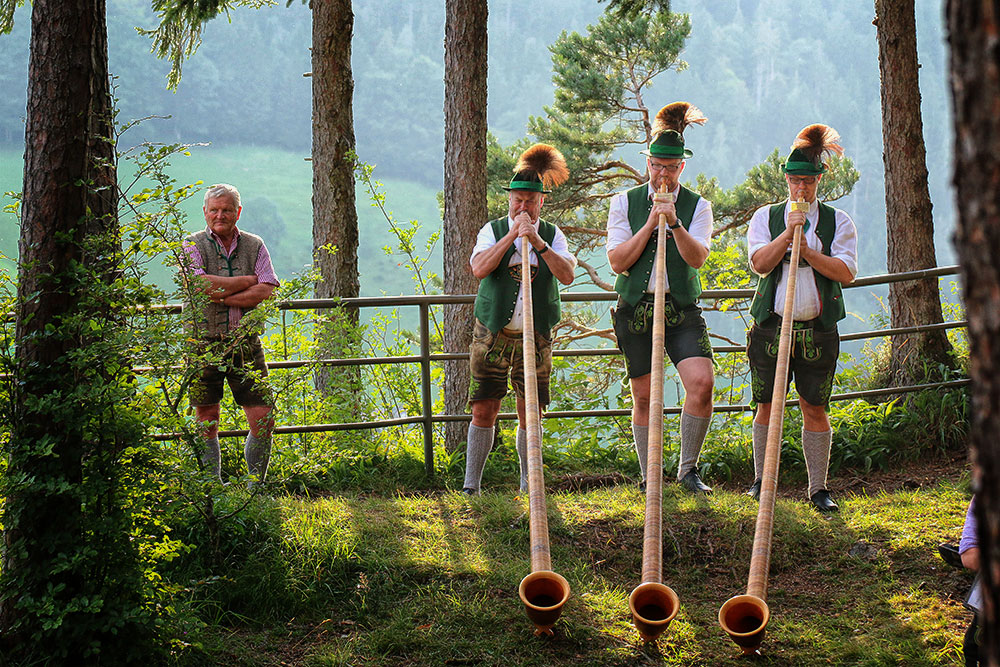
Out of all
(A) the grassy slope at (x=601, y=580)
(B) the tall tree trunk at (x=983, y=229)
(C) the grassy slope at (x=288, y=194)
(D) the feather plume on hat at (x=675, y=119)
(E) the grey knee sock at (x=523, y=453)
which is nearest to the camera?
(B) the tall tree trunk at (x=983, y=229)

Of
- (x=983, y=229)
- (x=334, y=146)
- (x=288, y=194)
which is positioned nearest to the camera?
(x=983, y=229)

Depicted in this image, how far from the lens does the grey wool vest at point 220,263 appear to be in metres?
4.24

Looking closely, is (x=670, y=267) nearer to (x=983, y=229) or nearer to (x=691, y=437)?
(x=691, y=437)

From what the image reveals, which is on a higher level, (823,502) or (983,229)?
(983,229)

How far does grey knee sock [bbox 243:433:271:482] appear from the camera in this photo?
4.29 metres

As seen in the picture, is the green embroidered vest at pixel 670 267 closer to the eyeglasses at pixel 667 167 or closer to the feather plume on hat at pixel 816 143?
the eyeglasses at pixel 667 167

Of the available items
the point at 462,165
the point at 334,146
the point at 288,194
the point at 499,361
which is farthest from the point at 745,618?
the point at 288,194

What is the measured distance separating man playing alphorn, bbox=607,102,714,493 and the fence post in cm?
117

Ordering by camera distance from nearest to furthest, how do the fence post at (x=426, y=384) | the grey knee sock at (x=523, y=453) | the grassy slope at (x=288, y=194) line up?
the grey knee sock at (x=523, y=453), the fence post at (x=426, y=384), the grassy slope at (x=288, y=194)

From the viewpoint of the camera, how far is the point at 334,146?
621 cm

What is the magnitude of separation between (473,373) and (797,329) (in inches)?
61.9

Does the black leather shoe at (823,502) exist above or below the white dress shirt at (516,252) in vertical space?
below

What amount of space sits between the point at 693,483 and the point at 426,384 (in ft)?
5.19

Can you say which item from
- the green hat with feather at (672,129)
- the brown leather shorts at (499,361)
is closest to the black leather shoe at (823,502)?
the brown leather shorts at (499,361)
